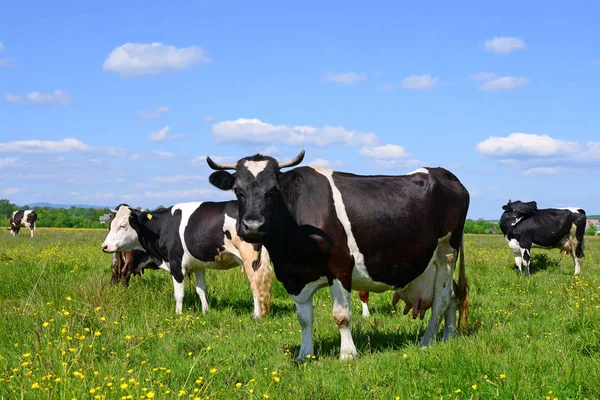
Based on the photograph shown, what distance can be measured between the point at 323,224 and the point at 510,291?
693 cm

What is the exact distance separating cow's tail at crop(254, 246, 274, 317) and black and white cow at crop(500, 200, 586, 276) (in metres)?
9.54

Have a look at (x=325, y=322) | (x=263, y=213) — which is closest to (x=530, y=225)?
(x=325, y=322)

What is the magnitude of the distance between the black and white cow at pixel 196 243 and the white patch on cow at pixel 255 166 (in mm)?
4337

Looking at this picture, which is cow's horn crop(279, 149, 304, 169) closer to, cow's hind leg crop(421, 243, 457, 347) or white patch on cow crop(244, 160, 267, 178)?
white patch on cow crop(244, 160, 267, 178)

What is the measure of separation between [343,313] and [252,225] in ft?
5.14

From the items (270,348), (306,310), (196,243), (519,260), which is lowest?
(270,348)

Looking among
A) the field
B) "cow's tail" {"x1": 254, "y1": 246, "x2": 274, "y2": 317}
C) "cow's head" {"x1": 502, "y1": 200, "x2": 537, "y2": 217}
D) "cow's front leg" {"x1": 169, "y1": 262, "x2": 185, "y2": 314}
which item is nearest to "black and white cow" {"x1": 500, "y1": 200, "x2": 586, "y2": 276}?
"cow's head" {"x1": 502, "y1": 200, "x2": 537, "y2": 217}

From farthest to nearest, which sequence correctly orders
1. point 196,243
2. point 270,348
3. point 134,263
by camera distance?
point 134,263 → point 196,243 → point 270,348

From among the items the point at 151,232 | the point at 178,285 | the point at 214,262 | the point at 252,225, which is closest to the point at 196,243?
the point at 214,262

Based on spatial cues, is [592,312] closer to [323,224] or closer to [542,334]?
[542,334]

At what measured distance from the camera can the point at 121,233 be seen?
490 inches

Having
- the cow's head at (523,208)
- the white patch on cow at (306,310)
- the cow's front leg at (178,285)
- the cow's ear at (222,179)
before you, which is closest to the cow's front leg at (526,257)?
the cow's head at (523,208)

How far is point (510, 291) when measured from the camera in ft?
39.4

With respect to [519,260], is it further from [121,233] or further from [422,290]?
[121,233]
